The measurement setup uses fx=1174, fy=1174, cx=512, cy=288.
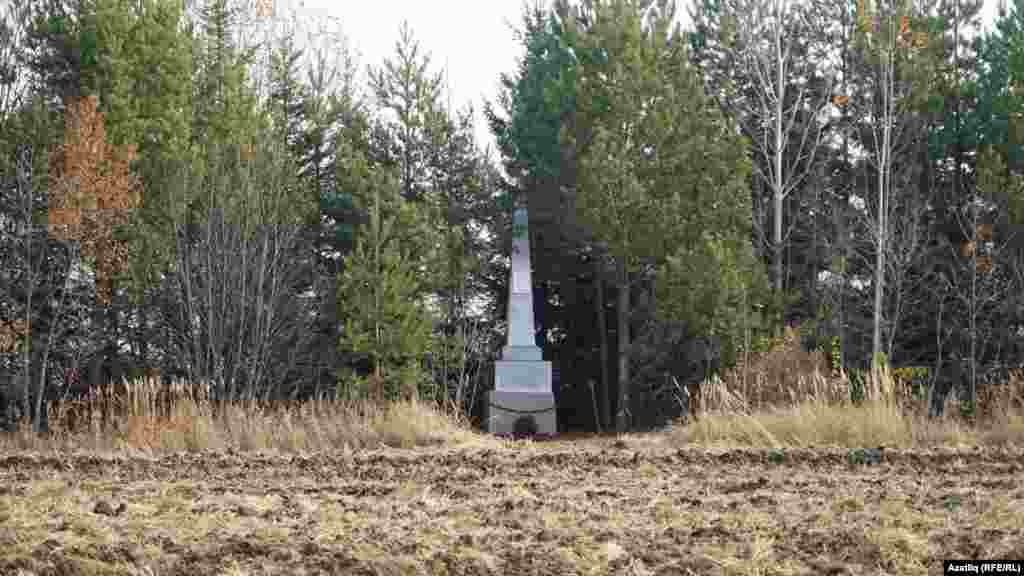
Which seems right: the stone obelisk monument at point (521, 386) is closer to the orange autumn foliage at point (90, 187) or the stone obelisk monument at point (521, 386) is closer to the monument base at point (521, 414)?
the monument base at point (521, 414)

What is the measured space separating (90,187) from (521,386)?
6.89 metres

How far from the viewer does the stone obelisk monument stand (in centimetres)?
1739

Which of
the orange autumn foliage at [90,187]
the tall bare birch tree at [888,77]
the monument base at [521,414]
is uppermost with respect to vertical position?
the tall bare birch tree at [888,77]

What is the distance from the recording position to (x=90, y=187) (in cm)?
1652

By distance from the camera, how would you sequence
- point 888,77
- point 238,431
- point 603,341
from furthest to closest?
point 603,341 < point 888,77 < point 238,431

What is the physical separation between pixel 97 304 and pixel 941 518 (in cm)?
1578

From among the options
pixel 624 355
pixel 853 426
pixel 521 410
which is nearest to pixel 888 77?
pixel 624 355

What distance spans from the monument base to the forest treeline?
2.71 feet

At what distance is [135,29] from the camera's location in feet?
62.6

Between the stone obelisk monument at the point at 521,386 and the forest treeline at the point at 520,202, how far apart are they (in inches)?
30.5

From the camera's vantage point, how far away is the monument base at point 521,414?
17359 mm

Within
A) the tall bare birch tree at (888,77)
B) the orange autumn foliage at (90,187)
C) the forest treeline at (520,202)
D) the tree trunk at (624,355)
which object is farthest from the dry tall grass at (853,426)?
the orange autumn foliage at (90,187)

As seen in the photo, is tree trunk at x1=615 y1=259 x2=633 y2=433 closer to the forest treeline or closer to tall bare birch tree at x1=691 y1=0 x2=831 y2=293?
the forest treeline

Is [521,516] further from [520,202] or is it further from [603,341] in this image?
[520,202]
